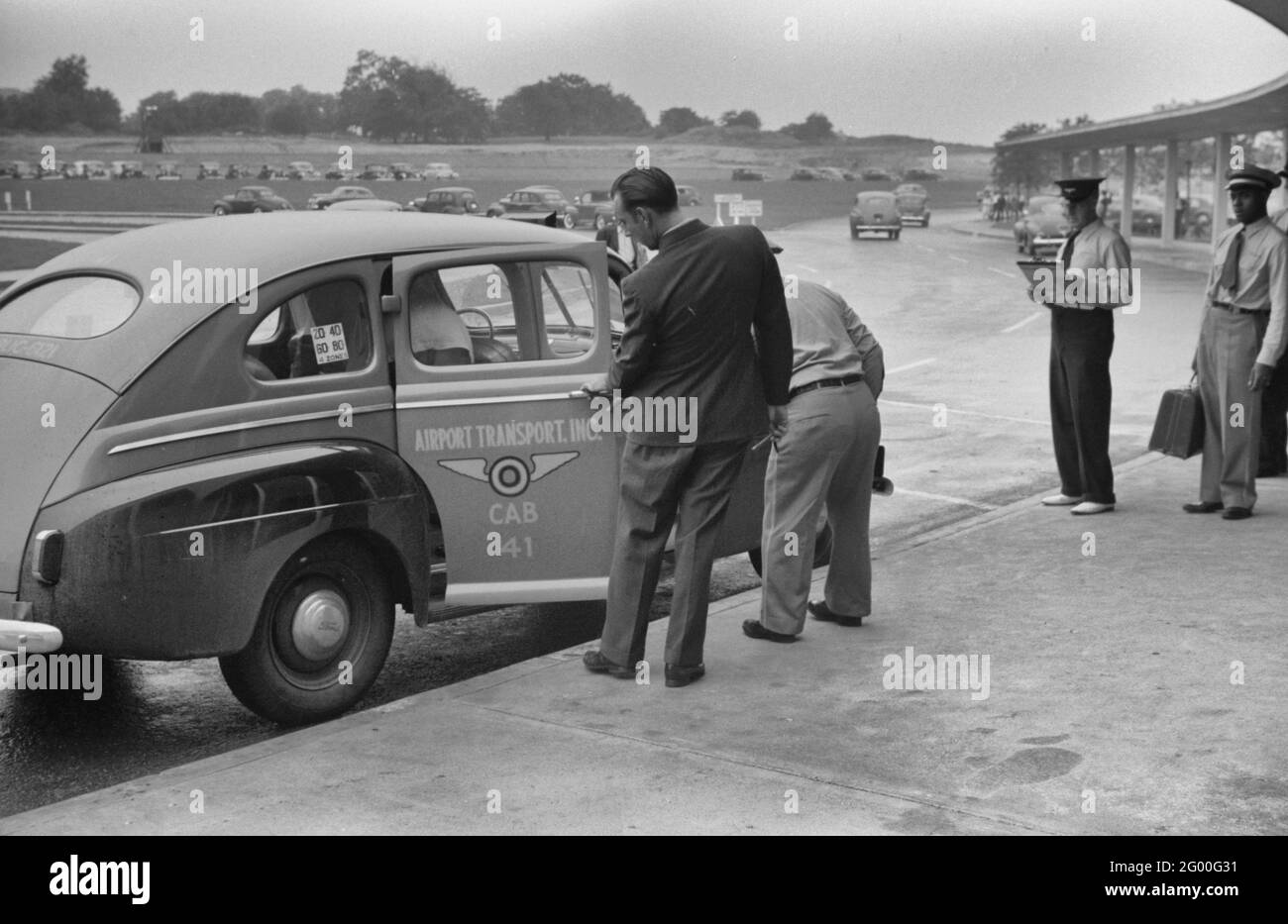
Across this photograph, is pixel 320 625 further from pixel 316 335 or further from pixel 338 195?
pixel 338 195

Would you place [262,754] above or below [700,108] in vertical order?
below

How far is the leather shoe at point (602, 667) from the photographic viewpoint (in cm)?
609

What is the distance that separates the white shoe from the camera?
926cm

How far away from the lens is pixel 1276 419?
391 inches

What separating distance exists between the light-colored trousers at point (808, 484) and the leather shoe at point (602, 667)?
79cm

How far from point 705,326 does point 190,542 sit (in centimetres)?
198

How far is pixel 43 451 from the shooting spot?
532 centimetres

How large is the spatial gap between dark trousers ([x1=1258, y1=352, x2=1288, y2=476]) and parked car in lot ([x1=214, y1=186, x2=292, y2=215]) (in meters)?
13.3

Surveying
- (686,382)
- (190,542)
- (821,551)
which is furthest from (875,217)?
(190,542)

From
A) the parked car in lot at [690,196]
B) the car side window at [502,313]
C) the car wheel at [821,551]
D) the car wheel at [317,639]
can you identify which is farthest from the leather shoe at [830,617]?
the parked car in lot at [690,196]

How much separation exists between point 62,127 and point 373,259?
13626mm

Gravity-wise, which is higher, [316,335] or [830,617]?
[316,335]
